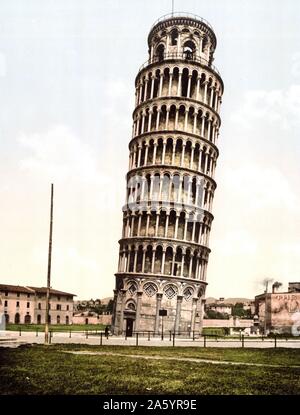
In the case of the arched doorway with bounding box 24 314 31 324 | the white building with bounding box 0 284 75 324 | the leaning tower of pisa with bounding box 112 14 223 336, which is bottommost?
the arched doorway with bounding box 24 314 31 324

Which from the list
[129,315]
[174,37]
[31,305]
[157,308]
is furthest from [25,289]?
[174,37]

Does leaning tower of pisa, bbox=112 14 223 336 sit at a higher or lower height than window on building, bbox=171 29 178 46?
lower

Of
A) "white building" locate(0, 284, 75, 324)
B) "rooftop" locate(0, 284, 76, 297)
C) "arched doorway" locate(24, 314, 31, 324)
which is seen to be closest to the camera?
"white building" locate(0, 284, 75, 324)

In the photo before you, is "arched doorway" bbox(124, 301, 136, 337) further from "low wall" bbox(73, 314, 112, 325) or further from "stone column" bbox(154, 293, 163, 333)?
"low wall" bbox(73, 314, 112, 325)

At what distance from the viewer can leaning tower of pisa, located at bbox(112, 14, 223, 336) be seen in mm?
42781

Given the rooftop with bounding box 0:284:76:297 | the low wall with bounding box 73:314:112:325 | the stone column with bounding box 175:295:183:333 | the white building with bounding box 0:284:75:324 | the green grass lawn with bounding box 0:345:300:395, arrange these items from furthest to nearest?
the low wall with bounding box 73:314:112:325, the rooftop with bounding box 0:284:76:297, the white building with bounding box 0:284:75:324, the stone column with bounding box 175:295:183:333, the green grass lawn with bounding box 0:345:300:395

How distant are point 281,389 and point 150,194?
34.2 m

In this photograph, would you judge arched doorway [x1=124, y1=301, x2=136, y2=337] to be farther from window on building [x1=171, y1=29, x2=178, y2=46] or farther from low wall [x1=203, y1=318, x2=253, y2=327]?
low wall [x1=203, y1=318, x2=253, y2=327]

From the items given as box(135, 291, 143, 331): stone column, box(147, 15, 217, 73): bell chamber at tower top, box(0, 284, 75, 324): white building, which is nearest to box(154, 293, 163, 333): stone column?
box(135, 291, 143, 331): stone column

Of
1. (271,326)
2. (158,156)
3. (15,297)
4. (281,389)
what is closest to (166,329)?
(158,156)

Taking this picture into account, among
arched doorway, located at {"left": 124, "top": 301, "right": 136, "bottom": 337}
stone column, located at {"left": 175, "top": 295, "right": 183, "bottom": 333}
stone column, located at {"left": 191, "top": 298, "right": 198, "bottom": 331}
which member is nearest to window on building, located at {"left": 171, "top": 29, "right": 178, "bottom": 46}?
stone column, located at {"left": 175, "top": 295, "right": 183, "bottom": 333}

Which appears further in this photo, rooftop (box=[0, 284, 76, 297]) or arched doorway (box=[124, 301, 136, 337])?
rooftop (box=[0, 284, 76, 297])

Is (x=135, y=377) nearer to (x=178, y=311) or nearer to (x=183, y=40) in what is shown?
(x=178, y=311)

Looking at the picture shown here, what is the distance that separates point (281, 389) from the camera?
11086 mm
